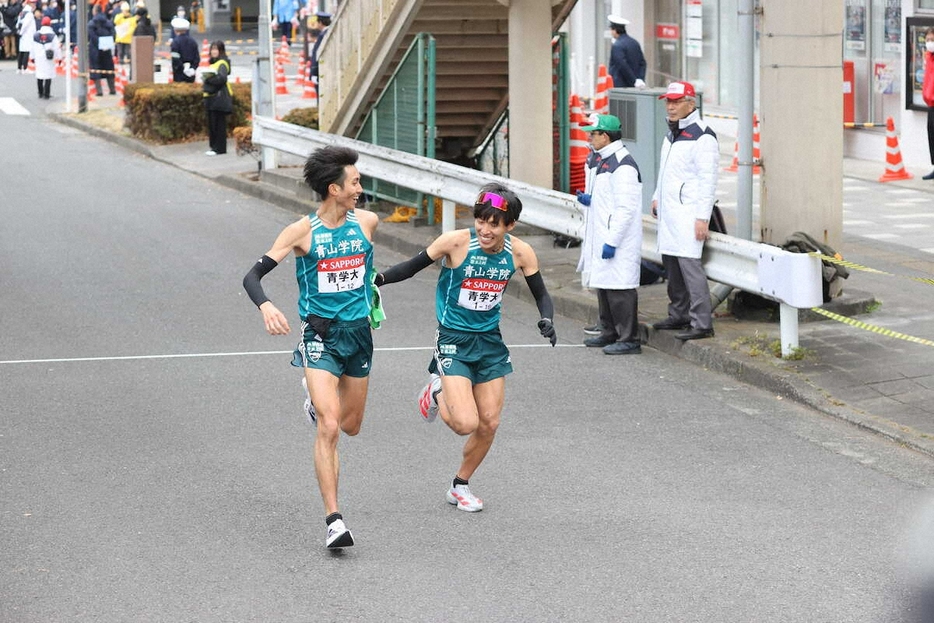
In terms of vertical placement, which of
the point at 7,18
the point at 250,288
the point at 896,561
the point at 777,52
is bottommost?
the point at 896,561

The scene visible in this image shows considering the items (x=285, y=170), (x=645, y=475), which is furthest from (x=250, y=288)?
(x=285, y=170)

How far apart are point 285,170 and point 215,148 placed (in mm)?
3849

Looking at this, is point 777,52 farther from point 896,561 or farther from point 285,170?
point 285,170

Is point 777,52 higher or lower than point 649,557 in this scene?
higher

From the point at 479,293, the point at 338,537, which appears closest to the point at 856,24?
the point at 479,293

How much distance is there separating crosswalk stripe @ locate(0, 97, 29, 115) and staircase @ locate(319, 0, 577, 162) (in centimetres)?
1599

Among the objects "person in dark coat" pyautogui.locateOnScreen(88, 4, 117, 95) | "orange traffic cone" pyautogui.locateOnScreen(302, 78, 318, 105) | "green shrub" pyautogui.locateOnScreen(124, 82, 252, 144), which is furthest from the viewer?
"person in dark coat" pyautogui.locateOnScreen(88, 4, 117, 95)

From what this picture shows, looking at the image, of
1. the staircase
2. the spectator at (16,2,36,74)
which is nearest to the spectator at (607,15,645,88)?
the staircase

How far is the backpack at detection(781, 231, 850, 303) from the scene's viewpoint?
11.2m

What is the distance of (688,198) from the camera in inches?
433

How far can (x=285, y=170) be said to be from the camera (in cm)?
2105

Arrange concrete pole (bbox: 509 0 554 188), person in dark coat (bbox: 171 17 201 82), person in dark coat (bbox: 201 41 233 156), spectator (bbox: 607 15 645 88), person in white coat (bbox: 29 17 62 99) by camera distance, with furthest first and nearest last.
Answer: person in white coat (bbox: 29 17 62 99), person in dark coat (bbox: 171 17 201 82), person in dark coat (bbox: 201 41 233 156), spectator (bbox: 607 15 645 88), concrete pole (bbox: 509 0 554 188)

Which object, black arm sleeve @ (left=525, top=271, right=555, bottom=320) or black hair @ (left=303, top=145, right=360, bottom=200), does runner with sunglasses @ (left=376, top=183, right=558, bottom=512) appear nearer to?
Answer: black arm sleeve @ (left=525, top=271, right=555, bottom=320)

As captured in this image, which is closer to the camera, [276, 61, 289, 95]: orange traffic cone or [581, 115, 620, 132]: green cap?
[581, 115, 620, 132]: green cap
